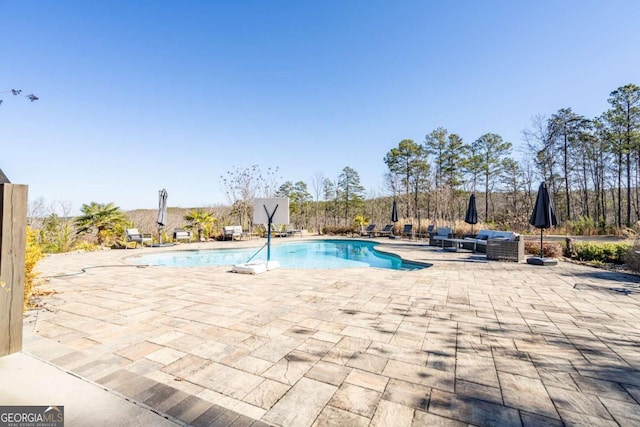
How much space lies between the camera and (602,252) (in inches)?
286

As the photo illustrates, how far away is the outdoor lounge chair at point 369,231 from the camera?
15920 mm

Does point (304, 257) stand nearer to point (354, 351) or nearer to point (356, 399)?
point (354, 351)

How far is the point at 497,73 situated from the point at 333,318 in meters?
9.96

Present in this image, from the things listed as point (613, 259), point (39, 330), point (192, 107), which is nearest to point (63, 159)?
point (192, 107)

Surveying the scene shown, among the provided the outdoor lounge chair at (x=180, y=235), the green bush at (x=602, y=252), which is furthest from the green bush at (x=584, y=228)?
the outdoor lounge chair at (x=180, y=235)

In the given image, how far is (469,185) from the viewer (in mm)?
24297

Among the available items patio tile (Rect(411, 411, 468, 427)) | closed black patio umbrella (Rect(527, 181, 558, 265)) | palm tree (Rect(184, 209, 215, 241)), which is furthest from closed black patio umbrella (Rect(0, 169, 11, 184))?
palm tree (Rect(184, 209, 215, 241))

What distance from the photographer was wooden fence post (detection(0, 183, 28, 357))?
6.13ft

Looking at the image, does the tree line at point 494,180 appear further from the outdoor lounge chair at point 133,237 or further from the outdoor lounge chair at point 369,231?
the outdoor lounge chair at point 133,237

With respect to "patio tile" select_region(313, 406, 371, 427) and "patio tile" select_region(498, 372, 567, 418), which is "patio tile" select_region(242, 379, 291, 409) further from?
"patio tile" select_region(498, 372, 567, 418)

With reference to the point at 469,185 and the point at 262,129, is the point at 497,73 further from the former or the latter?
the point at 469,185

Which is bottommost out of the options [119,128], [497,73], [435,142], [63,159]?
[63,159]

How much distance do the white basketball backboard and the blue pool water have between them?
234 centimetres

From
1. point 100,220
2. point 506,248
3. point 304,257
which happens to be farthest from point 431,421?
point 100,220
